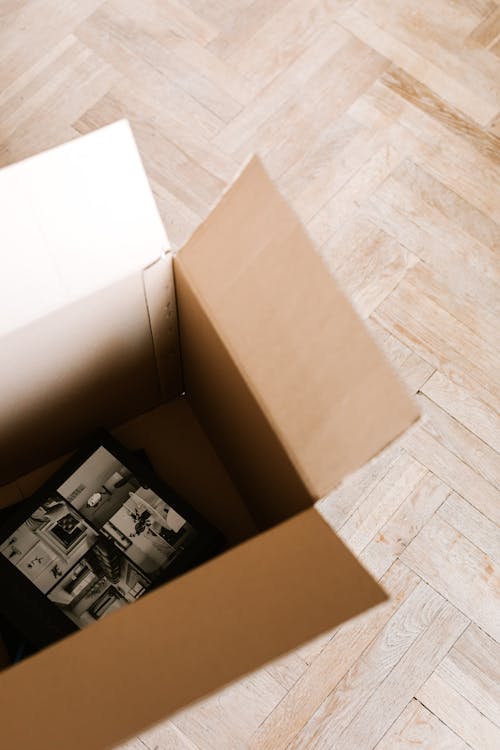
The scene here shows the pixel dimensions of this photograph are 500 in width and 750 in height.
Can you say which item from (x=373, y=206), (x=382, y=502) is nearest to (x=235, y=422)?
(x=382, y=502)

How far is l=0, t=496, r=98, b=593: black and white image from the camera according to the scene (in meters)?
0.83

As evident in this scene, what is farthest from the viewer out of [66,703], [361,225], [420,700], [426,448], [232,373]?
[361,225]

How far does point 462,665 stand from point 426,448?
1.25 ft

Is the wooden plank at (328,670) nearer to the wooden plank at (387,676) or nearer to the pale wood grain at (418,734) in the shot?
the wooden plank at (387,676)

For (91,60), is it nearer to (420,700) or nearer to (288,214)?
(288,214)

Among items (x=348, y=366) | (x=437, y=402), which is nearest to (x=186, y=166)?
(x=437, y=402)

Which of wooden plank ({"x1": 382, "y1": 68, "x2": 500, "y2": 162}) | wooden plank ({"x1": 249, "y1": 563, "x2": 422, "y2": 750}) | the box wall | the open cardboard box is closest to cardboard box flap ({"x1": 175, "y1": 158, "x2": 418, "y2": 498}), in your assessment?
the open cardboard box

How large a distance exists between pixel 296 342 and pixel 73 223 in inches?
9.3

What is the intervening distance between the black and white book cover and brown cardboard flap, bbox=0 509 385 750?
0.32 m

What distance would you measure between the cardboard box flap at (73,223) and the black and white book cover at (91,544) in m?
0.29

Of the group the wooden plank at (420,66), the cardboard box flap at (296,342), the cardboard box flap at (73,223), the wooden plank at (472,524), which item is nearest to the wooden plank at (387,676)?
the wooden plank at (472,524)

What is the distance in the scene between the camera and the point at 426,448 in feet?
4.15

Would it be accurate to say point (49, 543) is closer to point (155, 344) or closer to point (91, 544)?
point (91, 544)

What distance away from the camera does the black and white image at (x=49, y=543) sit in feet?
2.72
